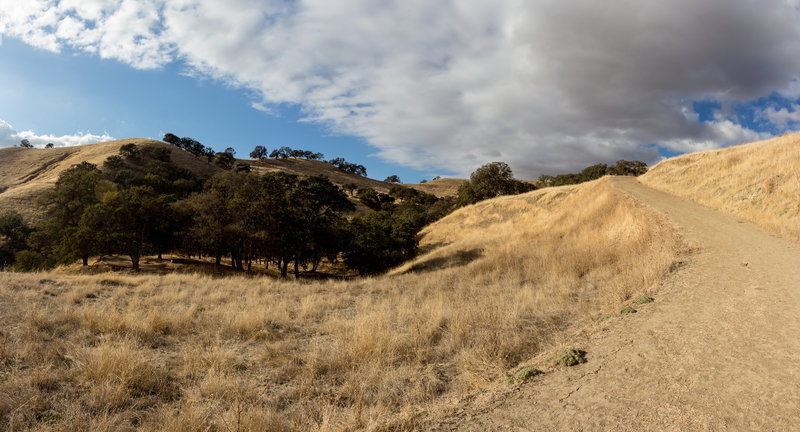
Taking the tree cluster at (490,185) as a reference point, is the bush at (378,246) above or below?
below

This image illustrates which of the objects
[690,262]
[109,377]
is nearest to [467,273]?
[690,262]

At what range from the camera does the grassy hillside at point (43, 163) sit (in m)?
67.3

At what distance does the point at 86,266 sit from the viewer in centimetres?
2745

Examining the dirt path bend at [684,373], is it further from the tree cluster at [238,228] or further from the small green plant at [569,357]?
the tree cluster at [238,228]

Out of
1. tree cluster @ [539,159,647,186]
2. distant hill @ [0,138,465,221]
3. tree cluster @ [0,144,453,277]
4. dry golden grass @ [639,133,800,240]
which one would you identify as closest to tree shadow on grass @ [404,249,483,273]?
tree cluster @ [0,144,453,277]

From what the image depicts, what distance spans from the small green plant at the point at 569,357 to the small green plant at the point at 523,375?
469 mm

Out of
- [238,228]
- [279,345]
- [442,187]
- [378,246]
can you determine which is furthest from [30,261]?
[442,187]

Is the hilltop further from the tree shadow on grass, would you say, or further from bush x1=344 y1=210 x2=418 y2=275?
bush x1=344 y1=210 x2=418 y2=275

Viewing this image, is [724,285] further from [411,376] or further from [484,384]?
[411,376]

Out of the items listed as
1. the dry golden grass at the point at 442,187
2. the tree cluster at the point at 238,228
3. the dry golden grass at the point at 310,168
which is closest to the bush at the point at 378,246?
the tree cluster at the point at 238,228

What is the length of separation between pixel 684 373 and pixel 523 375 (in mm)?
2049

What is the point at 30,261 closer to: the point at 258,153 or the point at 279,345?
the point at 279,345

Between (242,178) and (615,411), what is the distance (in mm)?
31874

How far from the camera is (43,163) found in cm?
8888
